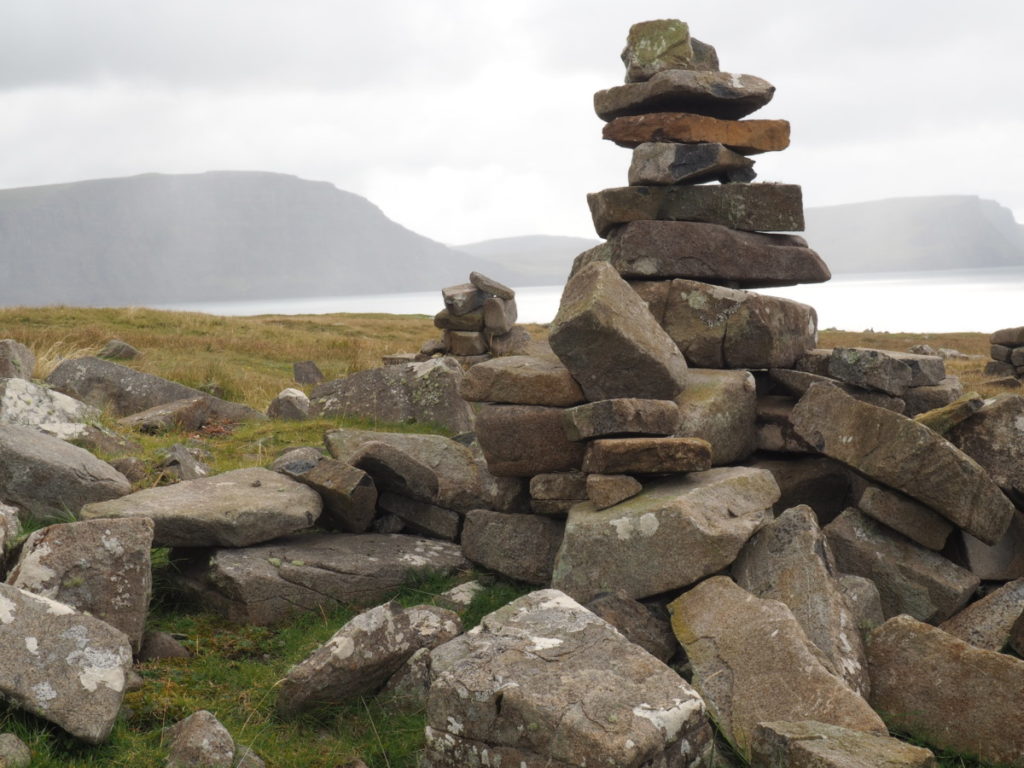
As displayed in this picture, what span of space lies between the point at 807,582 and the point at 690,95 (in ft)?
19.8

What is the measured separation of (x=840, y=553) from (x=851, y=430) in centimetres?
111

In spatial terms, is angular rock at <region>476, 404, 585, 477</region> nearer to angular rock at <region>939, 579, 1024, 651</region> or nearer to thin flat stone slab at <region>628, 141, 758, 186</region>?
angular rock at <region>939, 579, 1024, 651</region>

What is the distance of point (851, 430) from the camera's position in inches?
323

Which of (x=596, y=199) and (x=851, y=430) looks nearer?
(x=851, y=430)

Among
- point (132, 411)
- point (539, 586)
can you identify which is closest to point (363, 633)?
point (539, 586)

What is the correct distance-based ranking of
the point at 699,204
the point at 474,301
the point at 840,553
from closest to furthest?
the point at 840,553
the point at 699,204
the point at 474,301

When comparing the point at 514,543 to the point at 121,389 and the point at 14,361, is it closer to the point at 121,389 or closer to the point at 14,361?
the point at 14,361

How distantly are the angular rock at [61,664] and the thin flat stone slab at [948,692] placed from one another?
522cm

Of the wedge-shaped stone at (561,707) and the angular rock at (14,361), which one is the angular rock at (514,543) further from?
the angular rock at (14,361)

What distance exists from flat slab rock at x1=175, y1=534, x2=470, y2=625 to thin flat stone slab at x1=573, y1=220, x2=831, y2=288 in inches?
157

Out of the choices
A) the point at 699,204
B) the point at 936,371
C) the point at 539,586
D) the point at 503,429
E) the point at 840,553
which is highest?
the point at 699,204

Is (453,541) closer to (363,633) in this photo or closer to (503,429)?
(503,429)

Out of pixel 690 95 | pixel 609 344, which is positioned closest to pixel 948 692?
pixel 609 344

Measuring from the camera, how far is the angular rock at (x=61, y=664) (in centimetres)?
552
